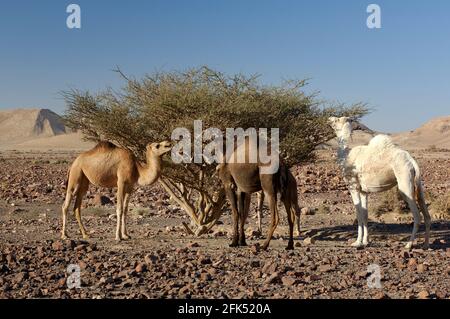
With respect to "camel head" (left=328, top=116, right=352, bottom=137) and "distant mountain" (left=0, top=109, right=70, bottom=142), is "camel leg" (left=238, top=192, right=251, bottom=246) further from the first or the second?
"distant mountain" (left=0, top=109, right=70, bottom=142)

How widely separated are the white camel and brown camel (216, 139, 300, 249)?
1.15 meters

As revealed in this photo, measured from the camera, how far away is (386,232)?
46.2ft

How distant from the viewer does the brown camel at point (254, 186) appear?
10570mm

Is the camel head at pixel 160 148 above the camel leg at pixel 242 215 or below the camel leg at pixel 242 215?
above

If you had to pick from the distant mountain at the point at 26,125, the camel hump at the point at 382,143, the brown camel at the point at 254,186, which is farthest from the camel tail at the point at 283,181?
the distant mountain at the point at 26,125

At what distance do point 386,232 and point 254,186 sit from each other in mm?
4523

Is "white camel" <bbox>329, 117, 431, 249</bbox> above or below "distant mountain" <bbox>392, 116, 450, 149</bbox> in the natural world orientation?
below

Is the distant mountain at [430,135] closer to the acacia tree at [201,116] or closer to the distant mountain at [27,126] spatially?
the distant mountain at [27,126]

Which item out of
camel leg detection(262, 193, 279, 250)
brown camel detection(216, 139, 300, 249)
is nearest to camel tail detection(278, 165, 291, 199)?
brown camel detection(216, 139, 300, 249)

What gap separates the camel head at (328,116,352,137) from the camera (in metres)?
12.0

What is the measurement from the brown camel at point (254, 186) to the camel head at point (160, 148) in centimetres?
114

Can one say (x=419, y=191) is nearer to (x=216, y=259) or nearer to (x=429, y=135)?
(x=216, y=259)
